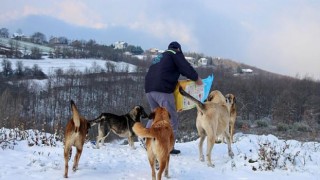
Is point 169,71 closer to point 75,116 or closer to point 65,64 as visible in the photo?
point 75,116

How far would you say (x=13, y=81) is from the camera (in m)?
115

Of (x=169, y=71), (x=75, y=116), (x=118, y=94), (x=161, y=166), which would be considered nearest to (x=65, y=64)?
(x=118, y=94)

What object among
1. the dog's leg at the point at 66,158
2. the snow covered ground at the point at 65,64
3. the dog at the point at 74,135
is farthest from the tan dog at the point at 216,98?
the snow covered ground at the point at 65,64

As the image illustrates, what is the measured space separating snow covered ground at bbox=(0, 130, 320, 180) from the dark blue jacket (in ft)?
5.17

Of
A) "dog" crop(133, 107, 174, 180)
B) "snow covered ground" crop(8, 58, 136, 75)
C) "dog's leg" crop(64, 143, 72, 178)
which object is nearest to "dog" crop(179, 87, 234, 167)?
"dog" crop(133, 107, 174, 180)

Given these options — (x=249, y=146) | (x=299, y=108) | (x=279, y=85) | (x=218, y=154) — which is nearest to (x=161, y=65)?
(x=218, y=154)

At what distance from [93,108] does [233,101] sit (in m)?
87.2

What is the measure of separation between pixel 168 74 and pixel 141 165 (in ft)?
6.68

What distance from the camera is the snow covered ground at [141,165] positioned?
7055 mm

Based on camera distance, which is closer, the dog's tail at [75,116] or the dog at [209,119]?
the dog's tail at [75,116]

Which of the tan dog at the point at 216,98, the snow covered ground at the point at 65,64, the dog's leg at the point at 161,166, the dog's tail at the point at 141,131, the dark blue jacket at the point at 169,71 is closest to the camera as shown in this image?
the dog's tail at the point at 141,131

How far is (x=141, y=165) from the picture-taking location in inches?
316

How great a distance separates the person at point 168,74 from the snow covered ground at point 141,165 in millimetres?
1040

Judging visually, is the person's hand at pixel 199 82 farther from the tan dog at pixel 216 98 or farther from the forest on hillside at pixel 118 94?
the forest on hillside at pixel 118 94
